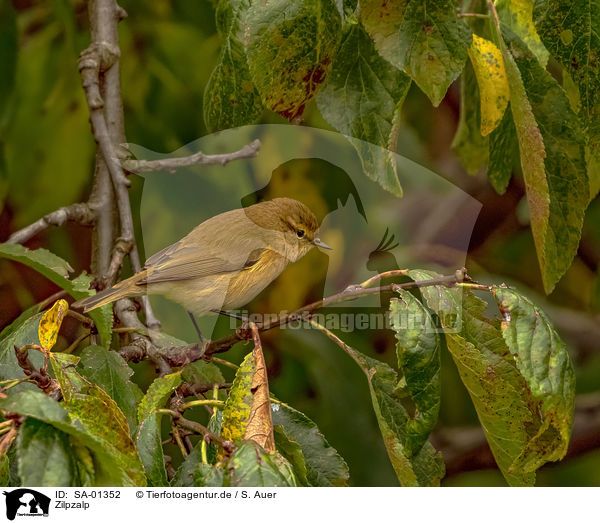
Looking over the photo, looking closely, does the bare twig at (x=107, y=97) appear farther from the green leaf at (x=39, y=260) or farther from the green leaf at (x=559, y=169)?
the green leaf at (x=559, y=169)

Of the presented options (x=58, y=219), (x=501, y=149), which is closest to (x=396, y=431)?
(x=501, y=149)

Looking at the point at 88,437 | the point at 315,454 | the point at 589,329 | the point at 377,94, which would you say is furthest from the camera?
the point at 589,329

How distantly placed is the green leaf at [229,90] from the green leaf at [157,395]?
49 cm

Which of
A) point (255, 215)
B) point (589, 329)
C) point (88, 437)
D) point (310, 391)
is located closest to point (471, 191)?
point (589, 329)

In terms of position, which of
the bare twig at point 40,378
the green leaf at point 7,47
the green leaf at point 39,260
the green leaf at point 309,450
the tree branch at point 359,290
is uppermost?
the green leaf at point 7,47

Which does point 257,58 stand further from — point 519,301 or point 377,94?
point 519,301

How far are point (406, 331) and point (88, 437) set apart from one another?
1.44ft

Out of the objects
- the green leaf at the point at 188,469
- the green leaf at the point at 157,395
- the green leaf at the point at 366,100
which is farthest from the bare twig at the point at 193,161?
the green leaf at the point at 188,469

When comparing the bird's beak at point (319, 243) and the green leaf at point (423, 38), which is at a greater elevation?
the green leaf at point (423, 38)

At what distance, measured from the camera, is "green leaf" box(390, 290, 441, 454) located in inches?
39.0

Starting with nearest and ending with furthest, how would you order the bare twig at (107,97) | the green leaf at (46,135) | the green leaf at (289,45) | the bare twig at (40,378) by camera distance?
the bare twig at (40,378)
the green leaf at (289,45)
the bare twig at (107,97)
the green leaf at (46,135)

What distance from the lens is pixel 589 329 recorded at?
236 centimetres

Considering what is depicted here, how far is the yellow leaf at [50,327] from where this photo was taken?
1.02 m

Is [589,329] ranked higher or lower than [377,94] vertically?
lower
